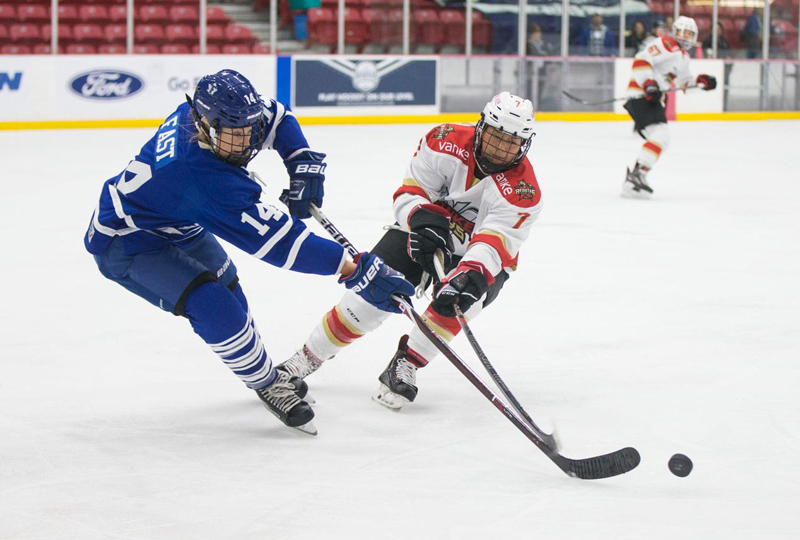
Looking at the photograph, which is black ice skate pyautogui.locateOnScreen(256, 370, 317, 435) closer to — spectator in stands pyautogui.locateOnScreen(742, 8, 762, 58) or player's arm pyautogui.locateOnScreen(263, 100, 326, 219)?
player's arm pyautogui.locateOnScreen(263, 100, 326, 219)

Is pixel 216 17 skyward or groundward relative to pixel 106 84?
skyward

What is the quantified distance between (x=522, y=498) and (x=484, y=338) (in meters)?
1.35

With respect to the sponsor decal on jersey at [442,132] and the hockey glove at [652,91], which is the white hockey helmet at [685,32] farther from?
the sponsor decal on jersey at [442,132]

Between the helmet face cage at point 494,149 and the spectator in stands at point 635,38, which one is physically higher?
the spectator in stands at point 635,38

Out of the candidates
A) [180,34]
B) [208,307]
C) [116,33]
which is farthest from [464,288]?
[180,34]

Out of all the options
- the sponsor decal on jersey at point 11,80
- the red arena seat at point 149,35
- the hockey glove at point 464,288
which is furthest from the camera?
the red arena seat at point 149,35

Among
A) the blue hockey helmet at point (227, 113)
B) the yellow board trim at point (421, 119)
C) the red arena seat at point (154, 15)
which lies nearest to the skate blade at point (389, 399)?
the blue hockey helmet at point (227, 113)

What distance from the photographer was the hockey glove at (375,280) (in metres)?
2.54

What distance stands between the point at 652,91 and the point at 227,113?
534 cm

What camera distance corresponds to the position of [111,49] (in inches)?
432

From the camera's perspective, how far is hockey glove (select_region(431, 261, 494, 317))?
2723 mm

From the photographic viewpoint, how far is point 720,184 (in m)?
7.63

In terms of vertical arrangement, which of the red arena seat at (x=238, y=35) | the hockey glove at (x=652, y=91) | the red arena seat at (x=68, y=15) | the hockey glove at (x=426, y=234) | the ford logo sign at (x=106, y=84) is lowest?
the hockey glove at (x=426, y=234)

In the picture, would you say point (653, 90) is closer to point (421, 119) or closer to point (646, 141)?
point (646, 141)
